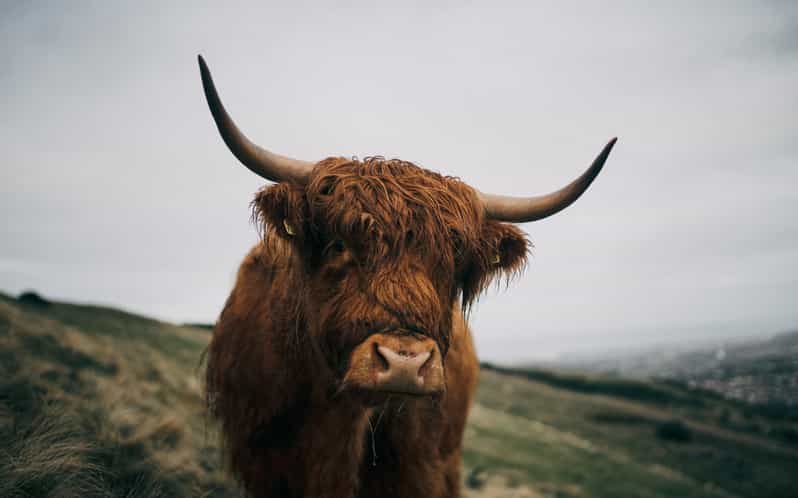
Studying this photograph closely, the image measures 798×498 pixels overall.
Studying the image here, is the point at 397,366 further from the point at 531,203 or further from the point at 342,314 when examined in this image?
the point at 531,203

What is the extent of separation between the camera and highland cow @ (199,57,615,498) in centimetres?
241

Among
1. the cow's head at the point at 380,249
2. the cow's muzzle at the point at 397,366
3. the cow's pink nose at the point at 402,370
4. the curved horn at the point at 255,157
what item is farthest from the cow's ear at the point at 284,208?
the cow's pink nose at the point at 402,370

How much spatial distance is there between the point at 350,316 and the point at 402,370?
53 centimetres

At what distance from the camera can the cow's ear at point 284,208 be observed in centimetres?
294

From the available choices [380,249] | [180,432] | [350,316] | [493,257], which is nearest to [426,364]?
[350,316]

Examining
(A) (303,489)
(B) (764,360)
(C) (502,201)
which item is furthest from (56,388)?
(B) (764,360)

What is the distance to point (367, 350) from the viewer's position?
2279 mm

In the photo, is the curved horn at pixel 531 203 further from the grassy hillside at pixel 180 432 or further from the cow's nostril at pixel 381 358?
the grassy hillside at pixel 180 432

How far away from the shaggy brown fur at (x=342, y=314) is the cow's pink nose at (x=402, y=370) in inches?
5.8

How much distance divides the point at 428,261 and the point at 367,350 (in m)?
0.68

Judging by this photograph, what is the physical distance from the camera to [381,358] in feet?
7.32

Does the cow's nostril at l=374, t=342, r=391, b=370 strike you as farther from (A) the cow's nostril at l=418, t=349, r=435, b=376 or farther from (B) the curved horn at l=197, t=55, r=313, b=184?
(B) the curved horn at l=197, t=55, r=313, b=184

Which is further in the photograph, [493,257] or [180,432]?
[180,432]

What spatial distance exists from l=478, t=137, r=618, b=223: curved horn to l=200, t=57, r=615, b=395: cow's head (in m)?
0.01
